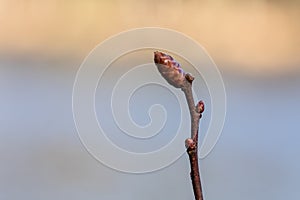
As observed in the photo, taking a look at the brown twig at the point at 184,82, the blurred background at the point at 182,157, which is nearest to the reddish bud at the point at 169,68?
the brown twig at the point at 184,82

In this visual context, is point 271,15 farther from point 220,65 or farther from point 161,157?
point 161,157

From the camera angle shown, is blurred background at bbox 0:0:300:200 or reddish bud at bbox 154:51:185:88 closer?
reddish bud at bbox 154:51:185:88

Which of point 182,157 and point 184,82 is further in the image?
point 182,157

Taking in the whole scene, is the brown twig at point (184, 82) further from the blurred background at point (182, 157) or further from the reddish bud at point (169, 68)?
the blurred background at point (182, 157)

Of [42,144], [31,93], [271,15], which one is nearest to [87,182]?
[42,144]

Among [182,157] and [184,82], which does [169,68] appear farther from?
[182,157]

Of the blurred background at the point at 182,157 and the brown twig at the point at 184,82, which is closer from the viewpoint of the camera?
the brown twig at the point at 184,82

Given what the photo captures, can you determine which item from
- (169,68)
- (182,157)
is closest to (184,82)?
(169,68)

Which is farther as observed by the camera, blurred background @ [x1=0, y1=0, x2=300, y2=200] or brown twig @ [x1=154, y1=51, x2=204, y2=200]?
blurred background @ [x1=0, y1=0, x2=300, y2=200]

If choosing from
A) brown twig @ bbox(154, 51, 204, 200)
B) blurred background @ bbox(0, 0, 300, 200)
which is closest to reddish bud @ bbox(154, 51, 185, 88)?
brown twig @ bbox(154, 51, 204, 200)

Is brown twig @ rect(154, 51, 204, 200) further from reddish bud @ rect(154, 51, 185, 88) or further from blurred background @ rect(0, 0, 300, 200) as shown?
blurred background @ rect(0, 0, 300, 200)
